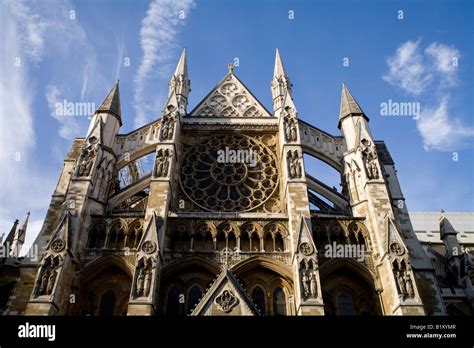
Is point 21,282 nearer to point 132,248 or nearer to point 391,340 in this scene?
point 132,248

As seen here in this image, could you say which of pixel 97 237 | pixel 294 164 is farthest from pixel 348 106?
pixel 97 237

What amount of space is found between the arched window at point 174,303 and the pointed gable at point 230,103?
1019 cm

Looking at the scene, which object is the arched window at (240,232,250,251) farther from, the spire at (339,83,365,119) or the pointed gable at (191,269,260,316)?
the spire at (339,83,365,119)

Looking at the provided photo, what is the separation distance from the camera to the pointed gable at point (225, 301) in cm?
1256

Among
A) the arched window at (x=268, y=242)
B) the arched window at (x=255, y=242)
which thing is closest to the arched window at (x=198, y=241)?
the arched window at (x=255, y=242)

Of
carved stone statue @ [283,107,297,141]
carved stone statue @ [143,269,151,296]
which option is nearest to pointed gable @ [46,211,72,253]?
carved stone statue @ [143,269,151,296]

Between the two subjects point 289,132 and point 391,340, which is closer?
point 391,340

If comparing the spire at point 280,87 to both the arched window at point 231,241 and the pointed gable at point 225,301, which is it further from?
the pointed gable at point 225,301

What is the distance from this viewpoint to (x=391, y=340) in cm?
852

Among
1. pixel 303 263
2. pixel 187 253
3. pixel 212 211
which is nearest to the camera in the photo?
pixel 303 263

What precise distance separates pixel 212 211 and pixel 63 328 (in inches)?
369

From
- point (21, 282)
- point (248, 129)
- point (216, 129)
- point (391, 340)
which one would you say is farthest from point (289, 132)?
point (21, 282)

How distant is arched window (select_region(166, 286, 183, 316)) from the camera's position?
48.0ft

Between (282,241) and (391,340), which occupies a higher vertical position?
(282,241)
